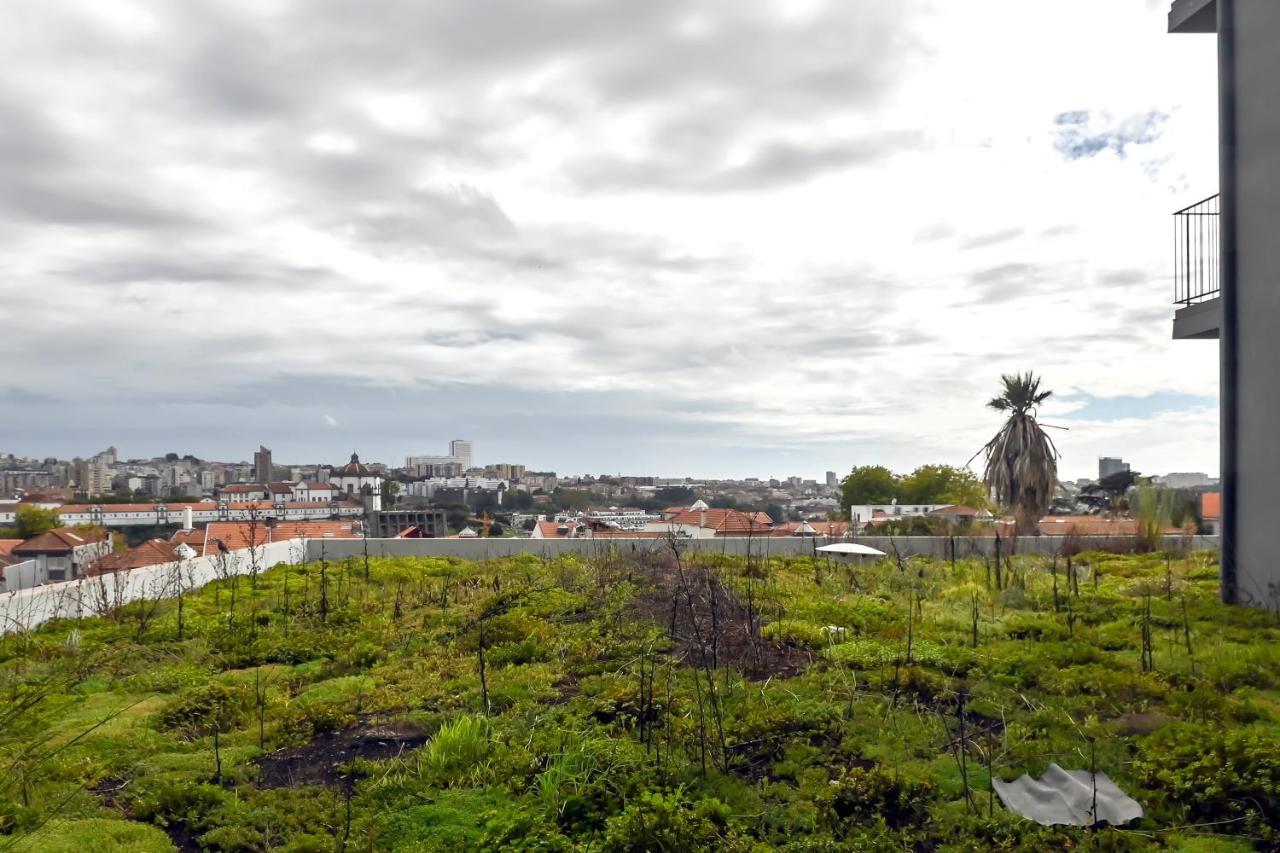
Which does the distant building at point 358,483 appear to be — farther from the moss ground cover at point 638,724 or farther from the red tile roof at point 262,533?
the moss ground cover at point 638,724

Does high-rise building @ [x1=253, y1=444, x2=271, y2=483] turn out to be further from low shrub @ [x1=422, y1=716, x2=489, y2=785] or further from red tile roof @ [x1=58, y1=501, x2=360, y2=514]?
low shrub @ [x1=422, y1=716, x2=489, y2=785]

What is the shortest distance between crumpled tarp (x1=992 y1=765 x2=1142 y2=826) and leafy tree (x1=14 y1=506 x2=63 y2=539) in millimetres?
30457

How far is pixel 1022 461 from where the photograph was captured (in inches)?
829

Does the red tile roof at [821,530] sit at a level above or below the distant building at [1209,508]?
below

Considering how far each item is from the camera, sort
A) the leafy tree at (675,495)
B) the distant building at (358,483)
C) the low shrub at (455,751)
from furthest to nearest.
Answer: the leafy tree at (675,495) → the distant building at (358,483) → the low shrub at (455,751)

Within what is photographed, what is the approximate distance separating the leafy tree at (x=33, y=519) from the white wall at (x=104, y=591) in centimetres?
1840

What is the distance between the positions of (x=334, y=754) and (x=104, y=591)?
6.41 meters

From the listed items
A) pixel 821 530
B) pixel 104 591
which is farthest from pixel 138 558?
pixel 821 530

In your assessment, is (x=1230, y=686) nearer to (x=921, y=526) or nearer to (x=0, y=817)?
(x=0, y=817)

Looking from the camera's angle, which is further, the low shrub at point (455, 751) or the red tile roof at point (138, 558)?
the red tile roof at point (138, 558)

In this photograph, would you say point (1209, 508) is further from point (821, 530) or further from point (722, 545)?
point (722, 545)

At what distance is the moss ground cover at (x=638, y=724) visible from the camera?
13.3 feet

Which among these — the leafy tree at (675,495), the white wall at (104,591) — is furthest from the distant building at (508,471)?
the white wall at (104,591)

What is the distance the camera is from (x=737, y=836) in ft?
12.8
